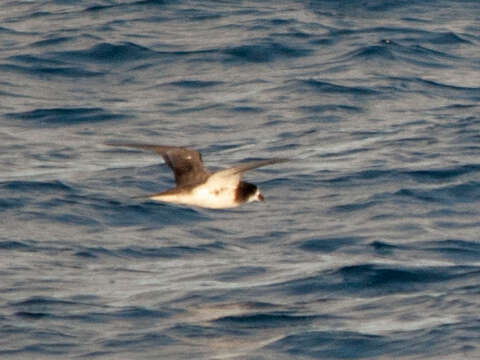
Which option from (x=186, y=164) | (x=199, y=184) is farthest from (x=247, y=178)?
(x=199, y=184)

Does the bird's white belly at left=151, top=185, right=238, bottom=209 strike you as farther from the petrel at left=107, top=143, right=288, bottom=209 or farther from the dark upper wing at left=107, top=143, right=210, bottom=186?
the dark upper wing at left=107, top=143, right=210, bottom=186

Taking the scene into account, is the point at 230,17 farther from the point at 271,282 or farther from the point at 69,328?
the point at 69,328

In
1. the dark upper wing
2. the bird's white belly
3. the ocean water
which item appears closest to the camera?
the bird's white belly

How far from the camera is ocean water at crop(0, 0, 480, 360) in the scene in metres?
10.5

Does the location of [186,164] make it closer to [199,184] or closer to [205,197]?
[199,184]

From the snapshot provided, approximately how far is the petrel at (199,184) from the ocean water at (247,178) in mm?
1025

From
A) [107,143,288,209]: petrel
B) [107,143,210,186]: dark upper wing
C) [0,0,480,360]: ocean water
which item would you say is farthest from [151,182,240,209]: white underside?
[0,0,480,360]: ocean water

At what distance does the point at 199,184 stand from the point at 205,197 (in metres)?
0.12

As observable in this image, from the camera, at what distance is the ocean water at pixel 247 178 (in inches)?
415

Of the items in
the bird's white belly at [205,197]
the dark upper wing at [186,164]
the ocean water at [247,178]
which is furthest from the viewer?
the ocean water at [247,178]

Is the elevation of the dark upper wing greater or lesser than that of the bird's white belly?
greater

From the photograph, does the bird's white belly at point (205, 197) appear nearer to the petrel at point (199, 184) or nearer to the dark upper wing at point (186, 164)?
the petrel at point (199, 184)

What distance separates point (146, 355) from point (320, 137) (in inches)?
256

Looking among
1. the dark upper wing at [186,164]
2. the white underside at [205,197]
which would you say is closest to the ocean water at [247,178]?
the white underside at [205,197]
